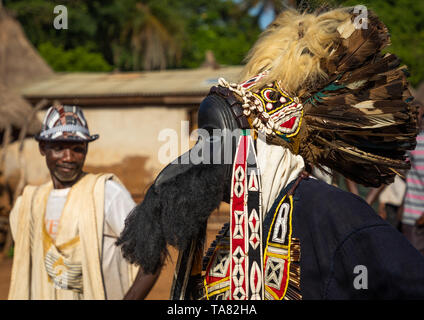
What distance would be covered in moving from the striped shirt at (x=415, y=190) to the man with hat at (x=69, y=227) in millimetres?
2740

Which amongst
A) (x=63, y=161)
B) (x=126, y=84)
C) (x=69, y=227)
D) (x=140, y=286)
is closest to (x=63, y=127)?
(x=63, y=161)

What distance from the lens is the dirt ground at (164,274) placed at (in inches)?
79.4

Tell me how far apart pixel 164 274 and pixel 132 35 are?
1977 centimetres

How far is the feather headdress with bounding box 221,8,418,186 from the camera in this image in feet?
6.05

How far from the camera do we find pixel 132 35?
24219 millimetres

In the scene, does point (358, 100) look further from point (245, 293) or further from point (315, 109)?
point (245, 293)

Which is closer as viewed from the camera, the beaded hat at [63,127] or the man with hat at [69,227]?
the man with hat at [69,227]

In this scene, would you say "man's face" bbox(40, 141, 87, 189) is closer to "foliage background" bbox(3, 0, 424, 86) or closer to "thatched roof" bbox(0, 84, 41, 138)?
"thatched roof" bbox(0, 84, 41, 138)

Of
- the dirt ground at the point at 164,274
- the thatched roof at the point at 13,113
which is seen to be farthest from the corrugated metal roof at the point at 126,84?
the dirt ground at the point at 164,274

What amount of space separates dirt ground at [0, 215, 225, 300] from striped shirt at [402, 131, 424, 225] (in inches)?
88.7

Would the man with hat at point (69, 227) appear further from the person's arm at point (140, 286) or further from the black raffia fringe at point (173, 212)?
the black raffia fringe at point (173, 212)

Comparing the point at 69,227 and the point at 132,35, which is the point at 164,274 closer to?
the point at 69,227

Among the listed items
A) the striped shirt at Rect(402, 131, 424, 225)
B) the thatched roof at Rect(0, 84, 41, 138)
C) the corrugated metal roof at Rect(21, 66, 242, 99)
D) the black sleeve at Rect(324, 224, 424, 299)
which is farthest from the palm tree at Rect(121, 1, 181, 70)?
the black sleeve at Rect(324, 224, 424, 299)
